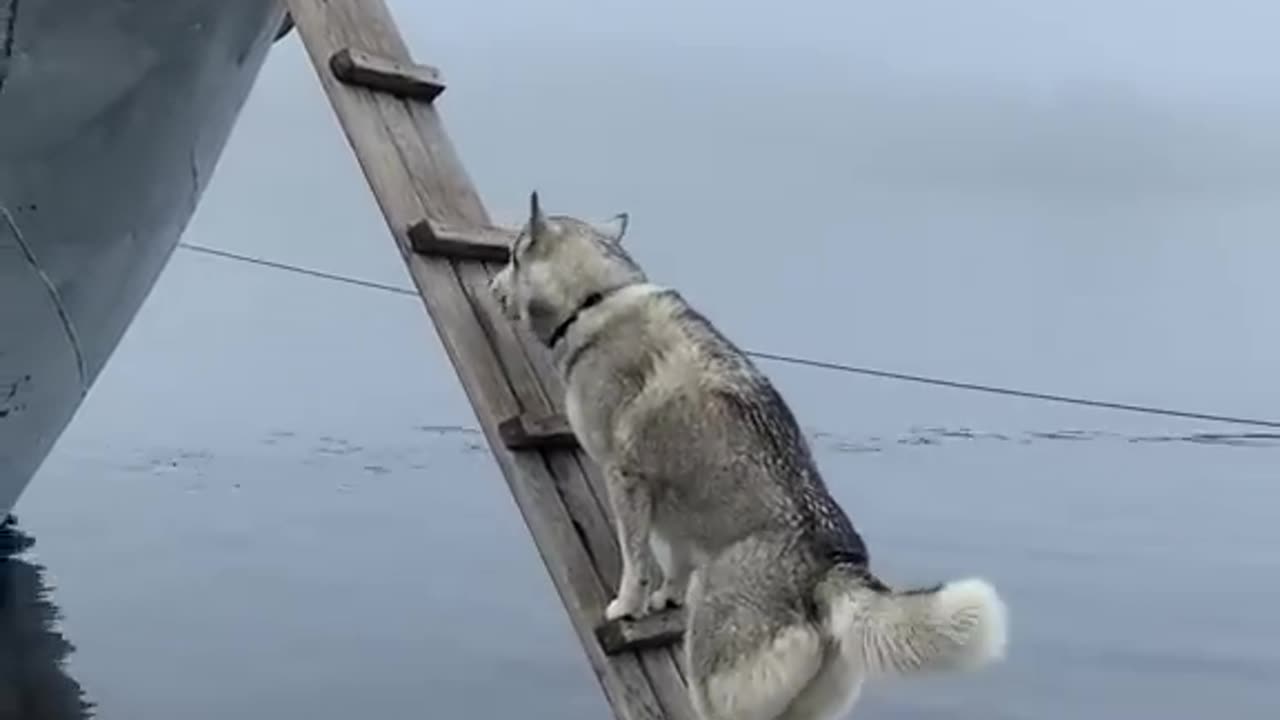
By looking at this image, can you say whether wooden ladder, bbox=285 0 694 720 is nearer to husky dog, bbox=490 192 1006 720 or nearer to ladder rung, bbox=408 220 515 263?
ladder rung, bbox=408 220 515 263

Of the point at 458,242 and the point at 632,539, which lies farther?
the point at 458,242

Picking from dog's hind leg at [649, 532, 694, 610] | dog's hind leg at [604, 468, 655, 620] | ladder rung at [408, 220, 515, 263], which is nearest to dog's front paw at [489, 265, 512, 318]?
ladder rung at [408, 220, 515, 263]

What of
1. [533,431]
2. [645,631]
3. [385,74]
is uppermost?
[385,74]

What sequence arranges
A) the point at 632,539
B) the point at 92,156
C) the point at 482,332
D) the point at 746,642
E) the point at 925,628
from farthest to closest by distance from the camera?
1. the point at 92,156
2. the point at 482,332
3. the point at 632,539
4. the point at 746,642
5. the point at 925,628

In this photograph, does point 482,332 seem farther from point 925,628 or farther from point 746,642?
point 925,628

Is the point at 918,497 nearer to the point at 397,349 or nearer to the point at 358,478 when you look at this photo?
the point at 358,478

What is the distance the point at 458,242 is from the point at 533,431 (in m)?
0.55

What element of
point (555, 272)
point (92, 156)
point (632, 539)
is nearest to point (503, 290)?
point (555, 272)

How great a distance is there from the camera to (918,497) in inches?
682

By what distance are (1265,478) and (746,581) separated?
18016mm

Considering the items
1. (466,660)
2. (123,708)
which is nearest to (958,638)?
(123,708)

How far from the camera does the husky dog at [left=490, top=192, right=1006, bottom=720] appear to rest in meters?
2.86

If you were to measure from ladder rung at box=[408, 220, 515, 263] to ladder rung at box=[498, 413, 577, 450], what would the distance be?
19.0 inches

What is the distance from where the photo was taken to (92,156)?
5461mm
